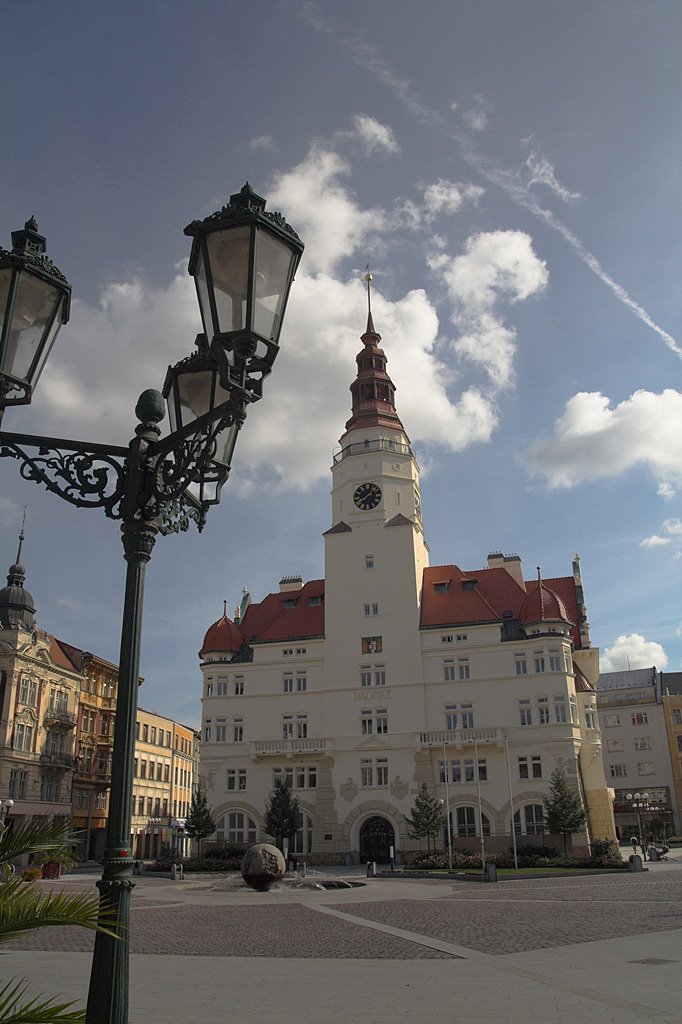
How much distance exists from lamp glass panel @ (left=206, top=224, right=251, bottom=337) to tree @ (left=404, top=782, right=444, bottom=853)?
47570mm

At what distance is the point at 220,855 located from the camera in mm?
52531

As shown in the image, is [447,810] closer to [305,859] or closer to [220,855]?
[305,859]

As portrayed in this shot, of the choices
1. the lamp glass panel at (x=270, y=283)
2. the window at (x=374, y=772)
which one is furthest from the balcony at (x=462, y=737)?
the lamp glass panel at (x=270, y=283)

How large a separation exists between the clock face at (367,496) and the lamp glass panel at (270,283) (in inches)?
2175

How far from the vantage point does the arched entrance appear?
53.6m

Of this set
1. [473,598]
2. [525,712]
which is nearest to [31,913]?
[525,712]

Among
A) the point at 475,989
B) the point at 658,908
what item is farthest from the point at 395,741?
the point at 475,989

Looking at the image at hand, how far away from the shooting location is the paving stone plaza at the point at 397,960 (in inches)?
411

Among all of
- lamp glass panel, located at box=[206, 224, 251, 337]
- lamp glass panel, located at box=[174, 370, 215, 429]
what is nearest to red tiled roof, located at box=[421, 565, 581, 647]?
lamp glass panel, located at box=[174, 370, 215, 429]

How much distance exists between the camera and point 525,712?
177 ft

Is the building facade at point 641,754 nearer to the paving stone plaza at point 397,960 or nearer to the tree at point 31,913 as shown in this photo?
the paving stone plaza at point 397,960

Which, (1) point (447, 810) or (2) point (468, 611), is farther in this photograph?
(2) point (468, 611)

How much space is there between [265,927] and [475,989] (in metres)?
10.3

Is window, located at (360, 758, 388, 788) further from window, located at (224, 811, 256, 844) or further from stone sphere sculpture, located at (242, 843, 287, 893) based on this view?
stone sphere sculpture, located at (242, 843, 287, 893)
